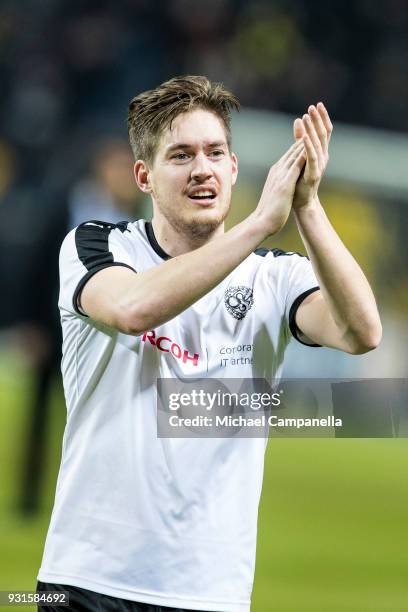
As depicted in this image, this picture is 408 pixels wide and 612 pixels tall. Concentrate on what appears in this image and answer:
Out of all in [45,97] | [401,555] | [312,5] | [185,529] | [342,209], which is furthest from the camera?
[312,5]

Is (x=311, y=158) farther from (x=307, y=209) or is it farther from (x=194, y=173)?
(x=194, y=173)

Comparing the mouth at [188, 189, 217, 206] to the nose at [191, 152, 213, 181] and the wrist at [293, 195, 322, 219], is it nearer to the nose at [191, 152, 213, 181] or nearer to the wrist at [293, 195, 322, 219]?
the nose at [191, 152, 213, 181]

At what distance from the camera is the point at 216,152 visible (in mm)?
2775

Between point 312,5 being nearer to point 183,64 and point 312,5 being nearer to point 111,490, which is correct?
point 183,64

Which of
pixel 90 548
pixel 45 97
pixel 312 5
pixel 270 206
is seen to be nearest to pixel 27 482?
pixel 90 548

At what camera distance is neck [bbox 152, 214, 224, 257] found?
278 cm

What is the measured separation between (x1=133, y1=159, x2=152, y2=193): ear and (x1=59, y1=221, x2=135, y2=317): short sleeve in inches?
7.3

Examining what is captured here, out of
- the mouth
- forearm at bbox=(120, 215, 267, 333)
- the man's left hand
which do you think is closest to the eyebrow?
the mouth

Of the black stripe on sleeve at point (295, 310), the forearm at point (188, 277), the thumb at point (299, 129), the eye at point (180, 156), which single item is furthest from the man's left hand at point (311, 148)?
the eye at point (180, 156)

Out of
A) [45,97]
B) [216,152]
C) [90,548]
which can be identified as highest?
[45,97]

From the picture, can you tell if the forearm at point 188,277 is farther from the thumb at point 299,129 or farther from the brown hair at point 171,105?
the brown hair at point 171,105

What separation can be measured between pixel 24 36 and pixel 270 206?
9748 mm

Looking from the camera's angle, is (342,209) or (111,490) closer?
(111,490)

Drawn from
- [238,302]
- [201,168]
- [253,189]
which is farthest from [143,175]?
[253,189]
